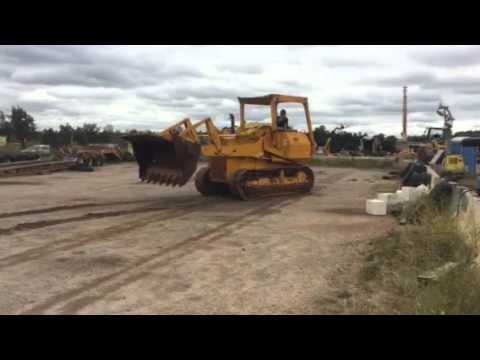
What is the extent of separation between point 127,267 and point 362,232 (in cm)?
436

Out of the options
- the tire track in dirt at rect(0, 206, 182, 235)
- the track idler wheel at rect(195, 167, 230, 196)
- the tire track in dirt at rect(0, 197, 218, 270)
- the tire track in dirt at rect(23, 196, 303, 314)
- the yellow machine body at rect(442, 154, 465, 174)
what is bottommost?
the tire track in dirt at rect(23, 196, 303, 314)

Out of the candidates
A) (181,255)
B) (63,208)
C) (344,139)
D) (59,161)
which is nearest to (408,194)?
(181,255)

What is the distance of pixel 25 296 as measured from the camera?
5406mm

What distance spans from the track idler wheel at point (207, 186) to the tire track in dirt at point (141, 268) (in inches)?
143

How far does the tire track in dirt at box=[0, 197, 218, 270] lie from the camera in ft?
23.4

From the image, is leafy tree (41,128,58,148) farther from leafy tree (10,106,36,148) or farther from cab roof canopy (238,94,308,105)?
cab roof canopy (238,94,308,105)

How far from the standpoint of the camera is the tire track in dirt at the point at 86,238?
23.4 ft

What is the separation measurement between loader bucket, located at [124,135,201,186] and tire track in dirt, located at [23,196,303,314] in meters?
2.34

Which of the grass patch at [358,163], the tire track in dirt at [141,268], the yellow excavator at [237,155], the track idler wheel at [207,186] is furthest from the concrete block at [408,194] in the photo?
the grass patch at [358,163]

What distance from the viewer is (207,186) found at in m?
14.8

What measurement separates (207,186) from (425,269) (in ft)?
30.6

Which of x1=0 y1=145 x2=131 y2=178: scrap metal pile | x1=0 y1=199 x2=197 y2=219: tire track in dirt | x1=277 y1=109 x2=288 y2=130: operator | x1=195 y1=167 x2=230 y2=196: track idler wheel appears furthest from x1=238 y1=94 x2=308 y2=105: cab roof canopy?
x1=0 y1=145 x2=131 y2=178: scrap metal pile

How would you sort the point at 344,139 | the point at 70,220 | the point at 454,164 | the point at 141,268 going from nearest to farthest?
the point at 141,268 → the point at 70,220 → the point at 454,164 → the point at 344,139

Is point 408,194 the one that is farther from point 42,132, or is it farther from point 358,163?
point 42,132
